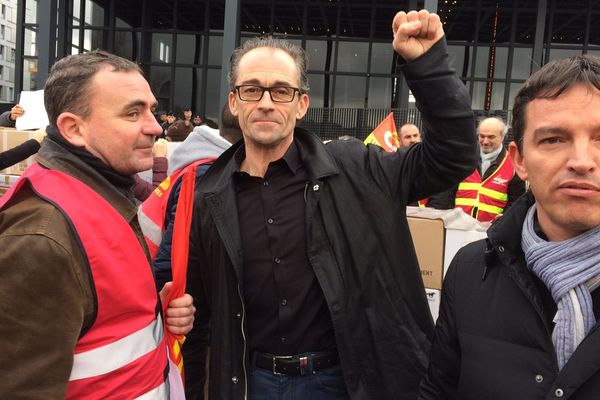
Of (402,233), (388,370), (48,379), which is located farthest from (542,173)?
(48,379)

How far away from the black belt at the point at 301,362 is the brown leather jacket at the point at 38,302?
2.76 feet

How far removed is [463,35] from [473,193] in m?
15.1

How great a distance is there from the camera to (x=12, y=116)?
22.1 ft

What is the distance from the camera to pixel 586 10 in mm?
16156

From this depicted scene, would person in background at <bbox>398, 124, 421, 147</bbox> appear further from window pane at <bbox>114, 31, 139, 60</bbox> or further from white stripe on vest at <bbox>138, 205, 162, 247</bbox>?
window pane at <bbox>114, 31, 139, 60</bbox>

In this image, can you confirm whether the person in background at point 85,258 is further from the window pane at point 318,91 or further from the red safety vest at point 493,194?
the window pane at point 318,91

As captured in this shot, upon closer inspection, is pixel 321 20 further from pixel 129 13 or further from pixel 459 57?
pixel 129 13

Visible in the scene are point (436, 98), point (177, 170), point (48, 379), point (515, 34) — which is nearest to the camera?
point (48, 379)

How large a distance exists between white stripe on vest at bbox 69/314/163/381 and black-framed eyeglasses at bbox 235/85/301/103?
1.00m

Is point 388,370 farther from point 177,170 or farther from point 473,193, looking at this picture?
point 473,193

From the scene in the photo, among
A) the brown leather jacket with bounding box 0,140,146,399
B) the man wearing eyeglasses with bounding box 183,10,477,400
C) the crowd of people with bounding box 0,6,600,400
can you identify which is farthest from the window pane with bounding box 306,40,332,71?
the brown leather jacket with bounding box 0,140,146,399

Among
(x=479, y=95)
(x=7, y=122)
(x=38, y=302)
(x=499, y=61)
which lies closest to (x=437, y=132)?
(x=38, y=302)

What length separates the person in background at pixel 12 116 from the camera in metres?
6.53

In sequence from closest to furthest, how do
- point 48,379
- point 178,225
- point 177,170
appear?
point 48,379, point 178,225, point 177,170
